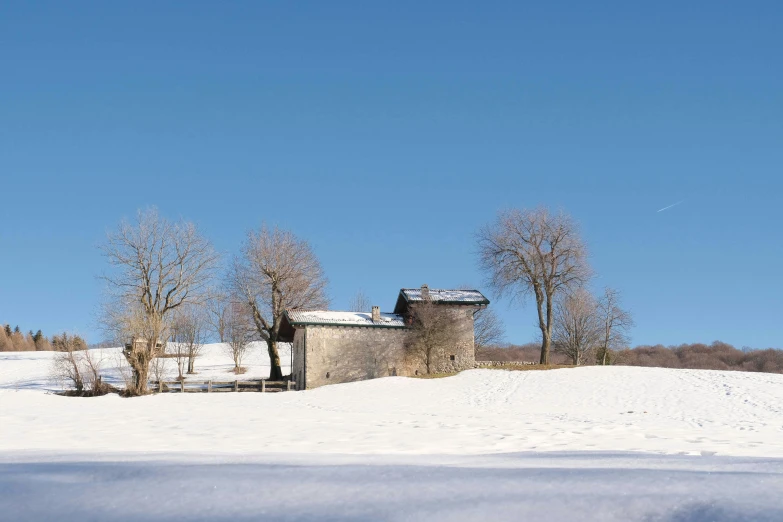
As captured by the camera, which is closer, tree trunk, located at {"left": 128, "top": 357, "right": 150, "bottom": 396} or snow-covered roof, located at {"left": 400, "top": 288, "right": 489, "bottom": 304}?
tree trunk, located at {"left": 128, "top": 357, "right": 150, "bottom": 396}

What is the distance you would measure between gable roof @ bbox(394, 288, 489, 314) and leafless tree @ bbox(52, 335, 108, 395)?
20.0m

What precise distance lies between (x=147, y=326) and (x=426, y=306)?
57.3ft

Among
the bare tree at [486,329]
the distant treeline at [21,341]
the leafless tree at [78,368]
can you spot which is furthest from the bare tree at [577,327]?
the distant treeline at [21,341]

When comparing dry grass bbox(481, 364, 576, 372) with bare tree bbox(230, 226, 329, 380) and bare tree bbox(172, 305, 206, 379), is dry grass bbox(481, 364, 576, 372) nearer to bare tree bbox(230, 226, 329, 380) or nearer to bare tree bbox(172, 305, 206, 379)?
bare tree bbox(230, 226, 329, 380)

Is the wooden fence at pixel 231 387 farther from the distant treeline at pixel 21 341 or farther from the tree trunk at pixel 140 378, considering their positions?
the distant treeline at pixel 21 341

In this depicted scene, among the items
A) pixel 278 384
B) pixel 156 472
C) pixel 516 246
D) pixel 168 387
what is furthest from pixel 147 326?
pixel 156 472

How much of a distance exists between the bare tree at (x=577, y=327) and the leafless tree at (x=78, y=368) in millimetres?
37333

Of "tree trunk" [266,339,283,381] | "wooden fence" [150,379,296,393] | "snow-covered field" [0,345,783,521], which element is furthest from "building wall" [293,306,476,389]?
"snow-covered field" [0,345,783,521]

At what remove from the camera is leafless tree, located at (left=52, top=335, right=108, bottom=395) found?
128 feet

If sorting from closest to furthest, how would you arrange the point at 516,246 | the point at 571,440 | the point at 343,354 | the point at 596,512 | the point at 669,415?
the point at 596,512 → the point at 571,440 → the point at 669,415 → the point at 343,354 → the point at 516,246

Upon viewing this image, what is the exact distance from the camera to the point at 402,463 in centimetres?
702

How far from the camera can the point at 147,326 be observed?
39156 mm

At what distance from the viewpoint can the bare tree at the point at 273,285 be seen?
152 ft

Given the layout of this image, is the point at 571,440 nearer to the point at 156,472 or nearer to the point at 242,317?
the point at 156,472
